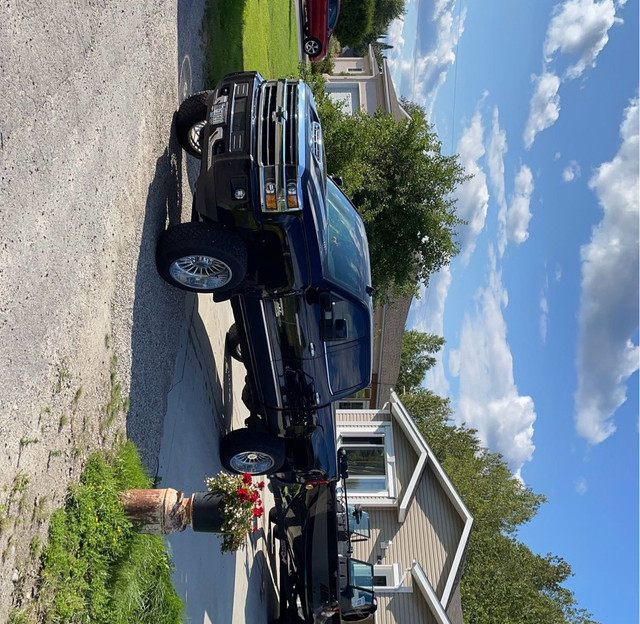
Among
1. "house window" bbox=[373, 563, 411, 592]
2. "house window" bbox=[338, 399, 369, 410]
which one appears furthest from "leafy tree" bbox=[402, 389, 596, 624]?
"house window" bbox=[373, 563, 411, 592]

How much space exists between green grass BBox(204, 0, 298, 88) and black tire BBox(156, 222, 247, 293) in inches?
180

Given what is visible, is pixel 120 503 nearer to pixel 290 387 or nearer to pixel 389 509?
pixel 290 387

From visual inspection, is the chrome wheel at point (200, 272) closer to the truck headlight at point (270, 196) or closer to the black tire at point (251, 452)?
the truck headlight at point (270, 196)

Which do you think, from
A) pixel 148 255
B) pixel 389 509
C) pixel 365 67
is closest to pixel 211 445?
pixel 148 255

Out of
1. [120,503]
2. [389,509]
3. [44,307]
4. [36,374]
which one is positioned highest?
[389,509]

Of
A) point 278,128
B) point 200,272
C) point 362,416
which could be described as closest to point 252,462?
point 200,272

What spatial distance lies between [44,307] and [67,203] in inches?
31.9

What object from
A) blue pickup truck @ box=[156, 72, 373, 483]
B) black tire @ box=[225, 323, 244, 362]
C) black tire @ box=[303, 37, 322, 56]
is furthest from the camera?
black tire @ box=[303, 37, 322, 56]

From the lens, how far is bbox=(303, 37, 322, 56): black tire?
871 inches

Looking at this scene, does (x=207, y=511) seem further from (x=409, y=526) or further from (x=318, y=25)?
(x=318, y=25)

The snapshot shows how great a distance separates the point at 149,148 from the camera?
5477 millimetres

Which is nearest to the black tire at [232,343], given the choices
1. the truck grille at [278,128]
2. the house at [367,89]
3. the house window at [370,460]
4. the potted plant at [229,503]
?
the potted plant at [229,503]

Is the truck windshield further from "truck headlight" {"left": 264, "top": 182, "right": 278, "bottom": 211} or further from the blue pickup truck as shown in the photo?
"truck headlight" {"left": 264, "top": 182, "right": 278, "bottom": 211}

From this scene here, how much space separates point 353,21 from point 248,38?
71.6 feet
